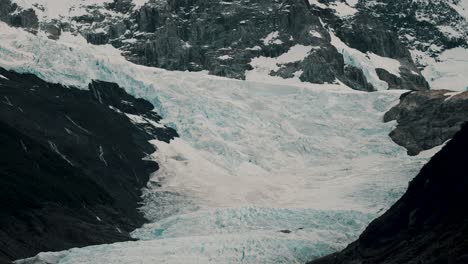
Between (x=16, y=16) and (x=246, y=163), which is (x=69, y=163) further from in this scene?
(x=16, y=16)

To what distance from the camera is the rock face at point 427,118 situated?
162m

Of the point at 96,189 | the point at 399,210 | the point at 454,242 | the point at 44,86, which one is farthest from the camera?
the point at 44,86

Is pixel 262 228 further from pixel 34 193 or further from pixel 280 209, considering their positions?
pixel 34 193

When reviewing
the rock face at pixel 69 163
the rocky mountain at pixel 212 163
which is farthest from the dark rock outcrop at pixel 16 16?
the rock face at pixel 69 163

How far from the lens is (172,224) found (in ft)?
413

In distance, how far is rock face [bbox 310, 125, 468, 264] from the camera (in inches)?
3110

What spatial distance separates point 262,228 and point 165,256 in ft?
60.0

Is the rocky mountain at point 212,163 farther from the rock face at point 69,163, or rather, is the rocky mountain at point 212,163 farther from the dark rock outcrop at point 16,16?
the dark rock outcrop at point 16,16

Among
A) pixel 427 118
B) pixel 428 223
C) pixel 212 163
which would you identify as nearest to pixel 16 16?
pixel 212 163

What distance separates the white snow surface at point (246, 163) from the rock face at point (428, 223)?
1394 cm

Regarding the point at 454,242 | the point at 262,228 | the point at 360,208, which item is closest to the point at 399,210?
the point at 454,242

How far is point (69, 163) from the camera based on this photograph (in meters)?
137

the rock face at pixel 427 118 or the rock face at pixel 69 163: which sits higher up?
the rock face at pixel 69 163

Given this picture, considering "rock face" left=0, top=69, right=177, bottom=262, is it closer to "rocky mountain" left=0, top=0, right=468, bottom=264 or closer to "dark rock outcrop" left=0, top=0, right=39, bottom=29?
"rocky mountain" left=0, top=0, right=468, bottom=264
